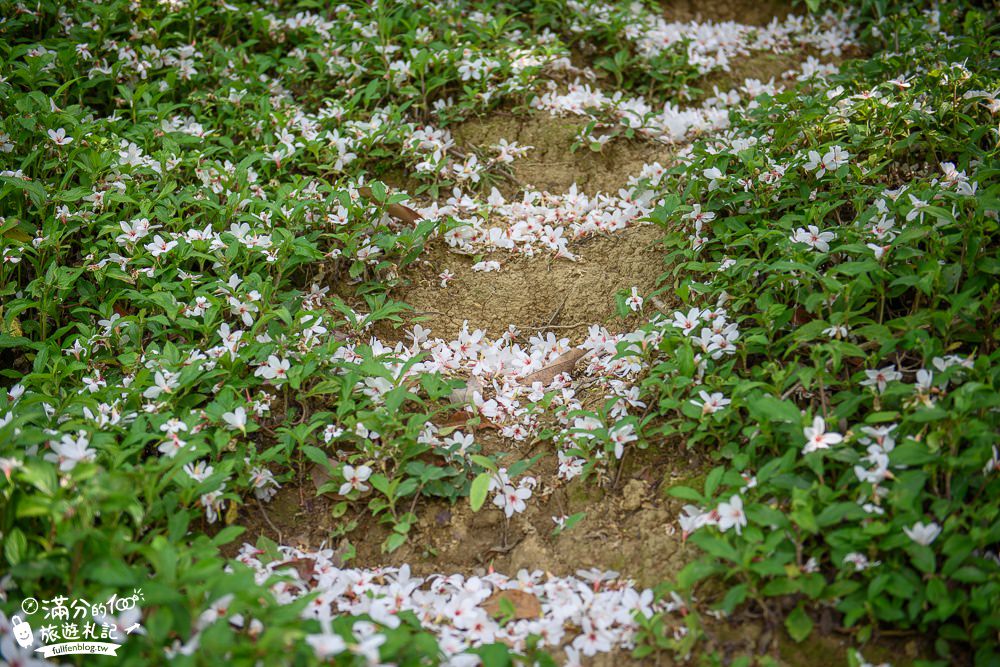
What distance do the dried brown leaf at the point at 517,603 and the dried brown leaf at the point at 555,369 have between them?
36.9 inches

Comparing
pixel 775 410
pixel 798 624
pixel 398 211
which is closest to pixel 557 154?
pixel 398 211

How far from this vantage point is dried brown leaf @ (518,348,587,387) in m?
3.04

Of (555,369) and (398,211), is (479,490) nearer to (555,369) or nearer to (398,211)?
(555,369)

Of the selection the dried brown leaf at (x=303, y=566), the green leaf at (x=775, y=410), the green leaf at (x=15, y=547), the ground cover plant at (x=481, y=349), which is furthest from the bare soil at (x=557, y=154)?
the green leaf at (x=15, y=547)

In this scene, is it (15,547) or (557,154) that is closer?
(15,547)

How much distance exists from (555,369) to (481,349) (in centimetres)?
33

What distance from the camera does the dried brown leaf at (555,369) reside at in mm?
3037

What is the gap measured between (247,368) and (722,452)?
1805 millimetres

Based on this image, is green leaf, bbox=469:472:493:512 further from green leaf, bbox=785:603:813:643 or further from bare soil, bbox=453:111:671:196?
bare soil, bbox=453:111:671:196

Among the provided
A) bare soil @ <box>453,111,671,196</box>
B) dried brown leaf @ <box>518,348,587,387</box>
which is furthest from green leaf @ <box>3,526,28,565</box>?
bare soil @ <box>453,111,671,196</box>

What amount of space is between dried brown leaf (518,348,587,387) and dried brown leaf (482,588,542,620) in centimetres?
94

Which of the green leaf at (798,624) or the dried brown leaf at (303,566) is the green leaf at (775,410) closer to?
the green leaf at (798,624)

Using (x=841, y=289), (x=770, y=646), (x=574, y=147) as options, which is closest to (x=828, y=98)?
(x=574, y=147)

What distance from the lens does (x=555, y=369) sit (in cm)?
306
